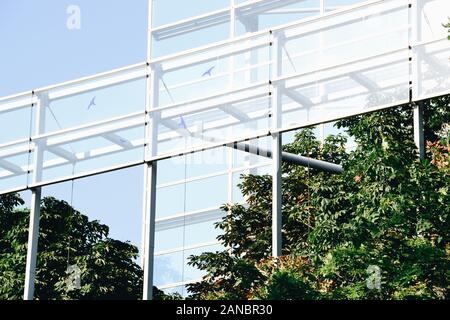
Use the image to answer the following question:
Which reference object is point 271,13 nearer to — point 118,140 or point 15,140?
point 118,140

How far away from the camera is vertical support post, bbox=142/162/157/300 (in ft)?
79.3

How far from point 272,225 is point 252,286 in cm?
208

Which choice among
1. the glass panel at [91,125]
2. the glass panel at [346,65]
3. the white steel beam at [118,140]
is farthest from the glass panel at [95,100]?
the glass panel at [346,65]

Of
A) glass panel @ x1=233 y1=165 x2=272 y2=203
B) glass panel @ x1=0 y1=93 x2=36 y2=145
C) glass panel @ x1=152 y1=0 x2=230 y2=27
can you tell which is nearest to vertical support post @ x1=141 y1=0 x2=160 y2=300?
glass panel @ x1=233 y1=165 x2=272 y2=203

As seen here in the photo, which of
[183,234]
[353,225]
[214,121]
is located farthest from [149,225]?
[353,225]

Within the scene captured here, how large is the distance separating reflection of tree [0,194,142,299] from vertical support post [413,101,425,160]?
639 cm

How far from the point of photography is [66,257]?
26.3 metres

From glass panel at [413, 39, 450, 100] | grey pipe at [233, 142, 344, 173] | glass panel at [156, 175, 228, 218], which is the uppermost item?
glass panel at [413, 39, 450, 100]

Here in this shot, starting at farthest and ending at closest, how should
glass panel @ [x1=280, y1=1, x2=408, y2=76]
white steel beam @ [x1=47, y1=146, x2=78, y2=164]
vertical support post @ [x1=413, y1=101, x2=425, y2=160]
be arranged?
white steel beam @ [x1=47, y1=146, x2=78, y2=164] < glass panel @ [x1=280, y1=1, x2=408, y2=76] < vertical support post @ [x1=413, y1=101, x2=425, y2=160]

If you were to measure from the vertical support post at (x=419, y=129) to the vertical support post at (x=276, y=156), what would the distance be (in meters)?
2.56

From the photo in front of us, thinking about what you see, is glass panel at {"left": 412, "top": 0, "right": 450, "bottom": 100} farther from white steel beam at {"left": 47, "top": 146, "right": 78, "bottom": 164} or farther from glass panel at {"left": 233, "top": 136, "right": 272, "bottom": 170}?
white steel beam at {"left": 47, "top": 146, "right": 78, "bottom": 164}

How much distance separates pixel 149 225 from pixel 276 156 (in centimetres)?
286
